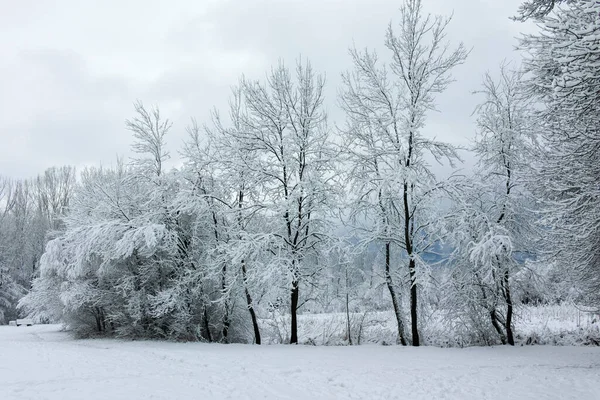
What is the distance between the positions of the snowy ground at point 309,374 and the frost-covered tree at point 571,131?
8.57 feet

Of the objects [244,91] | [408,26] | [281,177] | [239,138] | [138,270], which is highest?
[408,26]

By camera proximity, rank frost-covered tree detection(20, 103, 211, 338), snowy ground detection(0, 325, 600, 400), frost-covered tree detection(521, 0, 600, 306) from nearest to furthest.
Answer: frost-covered tree detection(521, 0, 600, 306) < snowy ground detection(0, 325, 600, 400) < frost-covered tree detection(20, 103, 211, 338)

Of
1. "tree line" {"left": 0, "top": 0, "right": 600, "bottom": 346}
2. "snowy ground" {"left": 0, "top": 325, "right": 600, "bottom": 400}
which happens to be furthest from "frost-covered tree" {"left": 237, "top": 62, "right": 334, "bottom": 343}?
"snowy ground" {"left": 0, "top": 325, "right": 600, "bottom": 400}

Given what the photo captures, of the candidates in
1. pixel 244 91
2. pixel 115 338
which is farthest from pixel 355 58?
pixel 115 338

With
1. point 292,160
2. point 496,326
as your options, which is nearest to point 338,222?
point 292,160

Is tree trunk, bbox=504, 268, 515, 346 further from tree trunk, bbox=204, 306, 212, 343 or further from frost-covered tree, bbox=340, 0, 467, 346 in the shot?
tree trunk, bbox=204, 306, 212, 343

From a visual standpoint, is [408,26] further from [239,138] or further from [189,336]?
[189,336]

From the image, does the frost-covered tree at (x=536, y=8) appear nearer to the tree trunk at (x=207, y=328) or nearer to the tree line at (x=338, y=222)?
the tree line at (x=338, y=222)

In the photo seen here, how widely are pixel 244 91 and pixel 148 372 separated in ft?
33.5

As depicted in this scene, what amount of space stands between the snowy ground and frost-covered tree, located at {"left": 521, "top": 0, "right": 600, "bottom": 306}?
2613 millimetres

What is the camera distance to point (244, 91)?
15.5 m

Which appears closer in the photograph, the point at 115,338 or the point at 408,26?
the point at 408,26

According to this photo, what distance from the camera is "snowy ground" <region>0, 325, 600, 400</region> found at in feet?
24.3

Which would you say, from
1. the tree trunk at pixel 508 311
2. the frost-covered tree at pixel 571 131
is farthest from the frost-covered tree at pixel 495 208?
the frost-covered tree at pixel 571 131
